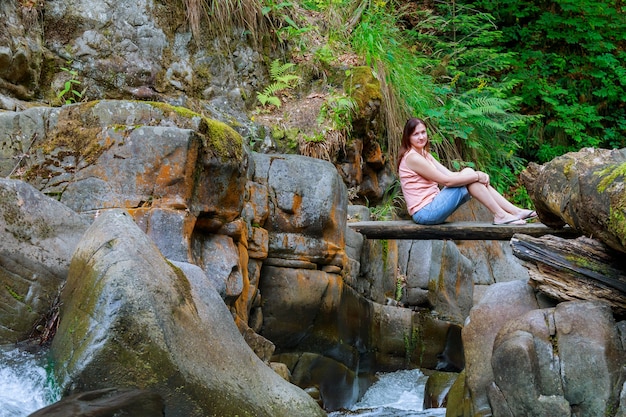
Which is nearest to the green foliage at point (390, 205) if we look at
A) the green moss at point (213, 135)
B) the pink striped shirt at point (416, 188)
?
the pink striped shirt at point (416, 188)

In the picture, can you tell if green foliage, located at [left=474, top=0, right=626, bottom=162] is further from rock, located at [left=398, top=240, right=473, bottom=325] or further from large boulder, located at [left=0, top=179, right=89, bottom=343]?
large boulder, located at [left=0, top=179, right=89, bottom=343]

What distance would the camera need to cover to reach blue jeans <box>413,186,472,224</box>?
8.26 meters

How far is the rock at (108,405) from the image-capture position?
3266 millimetres

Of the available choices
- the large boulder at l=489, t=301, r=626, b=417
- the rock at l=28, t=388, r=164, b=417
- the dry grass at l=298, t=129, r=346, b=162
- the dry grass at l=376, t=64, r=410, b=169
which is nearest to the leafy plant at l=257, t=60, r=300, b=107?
the dry grass at l=298, t=129, r=346, b=162

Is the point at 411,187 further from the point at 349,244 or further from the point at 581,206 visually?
the point at 581,206

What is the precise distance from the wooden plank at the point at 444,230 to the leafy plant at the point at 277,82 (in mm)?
2161

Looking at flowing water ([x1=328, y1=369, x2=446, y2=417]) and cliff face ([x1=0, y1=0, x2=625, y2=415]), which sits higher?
cliff face ([x1=0, y1=0, x2=625, y2=415])

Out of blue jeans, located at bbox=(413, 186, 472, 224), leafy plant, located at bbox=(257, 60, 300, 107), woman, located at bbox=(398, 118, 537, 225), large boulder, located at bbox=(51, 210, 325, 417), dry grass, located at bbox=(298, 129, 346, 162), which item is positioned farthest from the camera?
leafy plant, located at bbox=(257, 60, 300, 107)

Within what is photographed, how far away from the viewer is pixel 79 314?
3.83 meters

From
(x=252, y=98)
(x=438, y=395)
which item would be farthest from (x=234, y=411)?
(x=252, y=98)

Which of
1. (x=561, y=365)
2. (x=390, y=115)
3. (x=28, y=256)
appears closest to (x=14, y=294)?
(x=28, y=256)

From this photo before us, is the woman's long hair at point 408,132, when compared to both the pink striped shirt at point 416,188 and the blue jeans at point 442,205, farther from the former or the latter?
the blue jeans at point 442,205

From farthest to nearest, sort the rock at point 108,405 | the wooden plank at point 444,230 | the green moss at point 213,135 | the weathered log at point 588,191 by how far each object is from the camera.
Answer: the wooden plank at point 444,230 < the green moss at point 213,135 < the weathered log at point 588,191 < the rock at point 108,405

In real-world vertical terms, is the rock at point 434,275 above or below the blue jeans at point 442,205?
below
